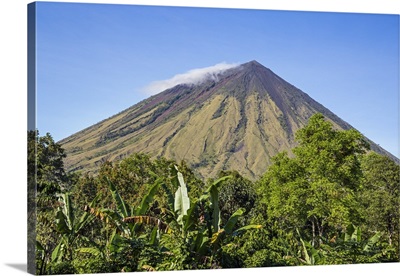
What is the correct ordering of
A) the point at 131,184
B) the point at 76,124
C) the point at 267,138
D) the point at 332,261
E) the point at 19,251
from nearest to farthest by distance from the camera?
the point at 19,251
the point at 332,261
the point at 76,124
the point at 131,184
the point at 267,138

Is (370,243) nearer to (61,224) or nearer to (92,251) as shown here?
(92,251)

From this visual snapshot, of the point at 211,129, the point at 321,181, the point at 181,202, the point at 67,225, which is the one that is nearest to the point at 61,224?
the point at 67,225

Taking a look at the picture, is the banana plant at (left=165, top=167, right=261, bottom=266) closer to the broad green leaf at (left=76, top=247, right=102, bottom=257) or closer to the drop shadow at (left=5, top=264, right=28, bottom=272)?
the broad green leaf at (left=76, top=247, right=102, bottom=257)

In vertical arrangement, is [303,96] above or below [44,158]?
above

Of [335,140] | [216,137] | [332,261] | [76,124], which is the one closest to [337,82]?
[335,140]

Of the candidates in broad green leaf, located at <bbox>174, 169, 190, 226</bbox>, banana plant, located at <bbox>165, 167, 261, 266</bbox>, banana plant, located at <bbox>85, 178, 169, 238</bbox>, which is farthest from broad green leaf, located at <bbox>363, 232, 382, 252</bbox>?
banana plant, located at <bbox>85, 178, 169, 238</bbox>

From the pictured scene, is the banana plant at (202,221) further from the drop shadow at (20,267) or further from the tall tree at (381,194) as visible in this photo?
the tall tree at (381,194)

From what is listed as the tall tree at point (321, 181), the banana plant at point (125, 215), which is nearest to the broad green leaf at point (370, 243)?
the tall tree at point (321, 181)

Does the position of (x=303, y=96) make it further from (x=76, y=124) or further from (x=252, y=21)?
(x=76, y=124)
